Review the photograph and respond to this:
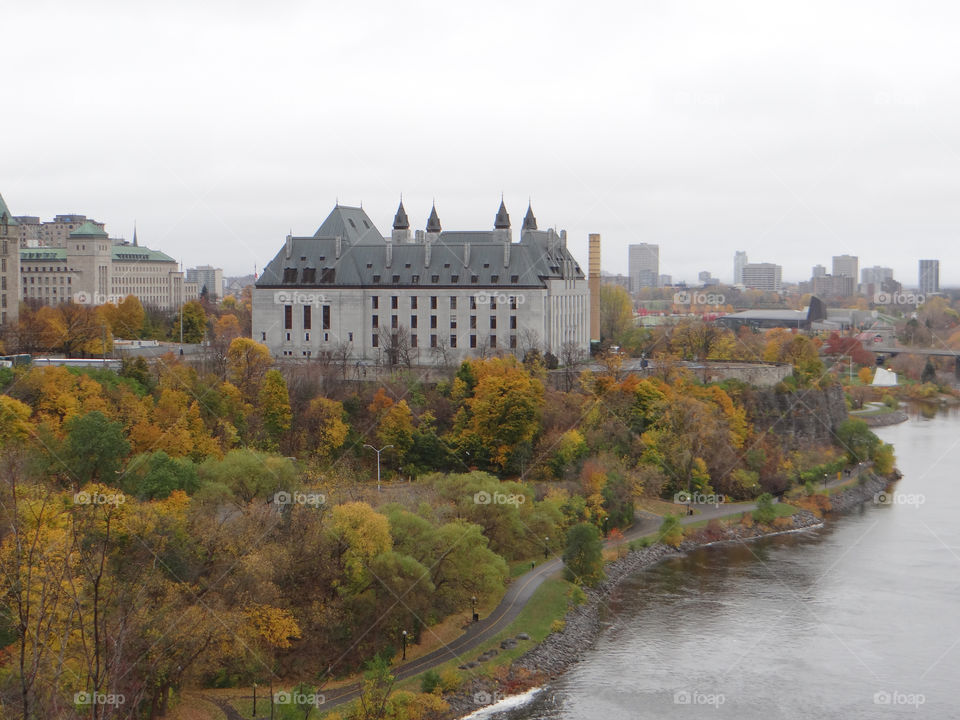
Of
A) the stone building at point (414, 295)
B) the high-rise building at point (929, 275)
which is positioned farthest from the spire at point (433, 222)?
the high-rise building at point (929, 275)

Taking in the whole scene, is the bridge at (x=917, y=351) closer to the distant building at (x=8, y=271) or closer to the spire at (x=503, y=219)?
the spire at (x=503, y=219)

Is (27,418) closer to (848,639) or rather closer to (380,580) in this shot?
(380,580)

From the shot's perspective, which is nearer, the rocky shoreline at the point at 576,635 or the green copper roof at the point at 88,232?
the rocky shoreline at the point at 576,635

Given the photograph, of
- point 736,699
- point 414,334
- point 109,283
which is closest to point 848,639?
point 736,699

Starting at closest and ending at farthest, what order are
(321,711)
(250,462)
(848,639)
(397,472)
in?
(321,711) < (848,639) < (250,462) < (397,472)

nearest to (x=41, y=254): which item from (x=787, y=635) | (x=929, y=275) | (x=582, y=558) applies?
(x=582, y=558)

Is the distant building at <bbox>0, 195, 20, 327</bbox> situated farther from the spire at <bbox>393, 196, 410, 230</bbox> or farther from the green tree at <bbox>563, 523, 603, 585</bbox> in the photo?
the green tree at <bbox>563, 523, 603, 585</bbox>

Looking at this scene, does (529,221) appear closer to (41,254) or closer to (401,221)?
(401,221)
